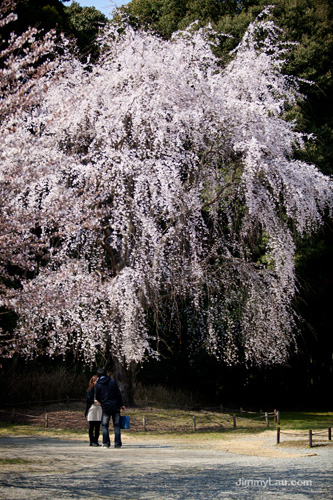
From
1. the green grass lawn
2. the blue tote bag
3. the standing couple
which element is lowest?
the green grass lawn

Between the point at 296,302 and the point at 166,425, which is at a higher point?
the point at 296,302

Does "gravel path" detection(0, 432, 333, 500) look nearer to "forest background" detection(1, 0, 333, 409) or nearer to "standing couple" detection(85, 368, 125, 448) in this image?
"standing couple" detection(85, 368, 125, 448)

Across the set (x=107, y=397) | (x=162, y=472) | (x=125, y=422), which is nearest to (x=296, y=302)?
(x=125, y=422)

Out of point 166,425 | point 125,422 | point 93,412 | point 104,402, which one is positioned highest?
point 104,402

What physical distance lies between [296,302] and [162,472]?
11.5m

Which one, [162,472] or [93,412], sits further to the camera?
[93,412]

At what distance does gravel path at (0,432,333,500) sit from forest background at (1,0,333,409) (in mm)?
6579

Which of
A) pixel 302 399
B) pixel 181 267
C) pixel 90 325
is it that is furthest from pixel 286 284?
pixel 302 399

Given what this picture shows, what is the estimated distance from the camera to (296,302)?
55.9 ft

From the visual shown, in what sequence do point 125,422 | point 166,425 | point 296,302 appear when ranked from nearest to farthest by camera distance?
point 125,422
point 166,425
point 296,302

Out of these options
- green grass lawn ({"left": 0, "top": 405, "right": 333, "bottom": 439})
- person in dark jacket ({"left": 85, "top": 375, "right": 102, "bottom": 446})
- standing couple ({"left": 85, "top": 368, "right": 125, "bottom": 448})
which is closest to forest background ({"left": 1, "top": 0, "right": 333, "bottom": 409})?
green grass lawn ({"left": 0, "top": 405, "right": 333, "bottom": 439})

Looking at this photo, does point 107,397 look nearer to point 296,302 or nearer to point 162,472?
point 162,472

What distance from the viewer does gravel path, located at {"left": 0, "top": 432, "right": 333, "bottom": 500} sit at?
5195mm

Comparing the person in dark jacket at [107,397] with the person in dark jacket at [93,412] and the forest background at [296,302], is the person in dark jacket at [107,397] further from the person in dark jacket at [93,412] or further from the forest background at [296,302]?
the forest background at [296,302]
